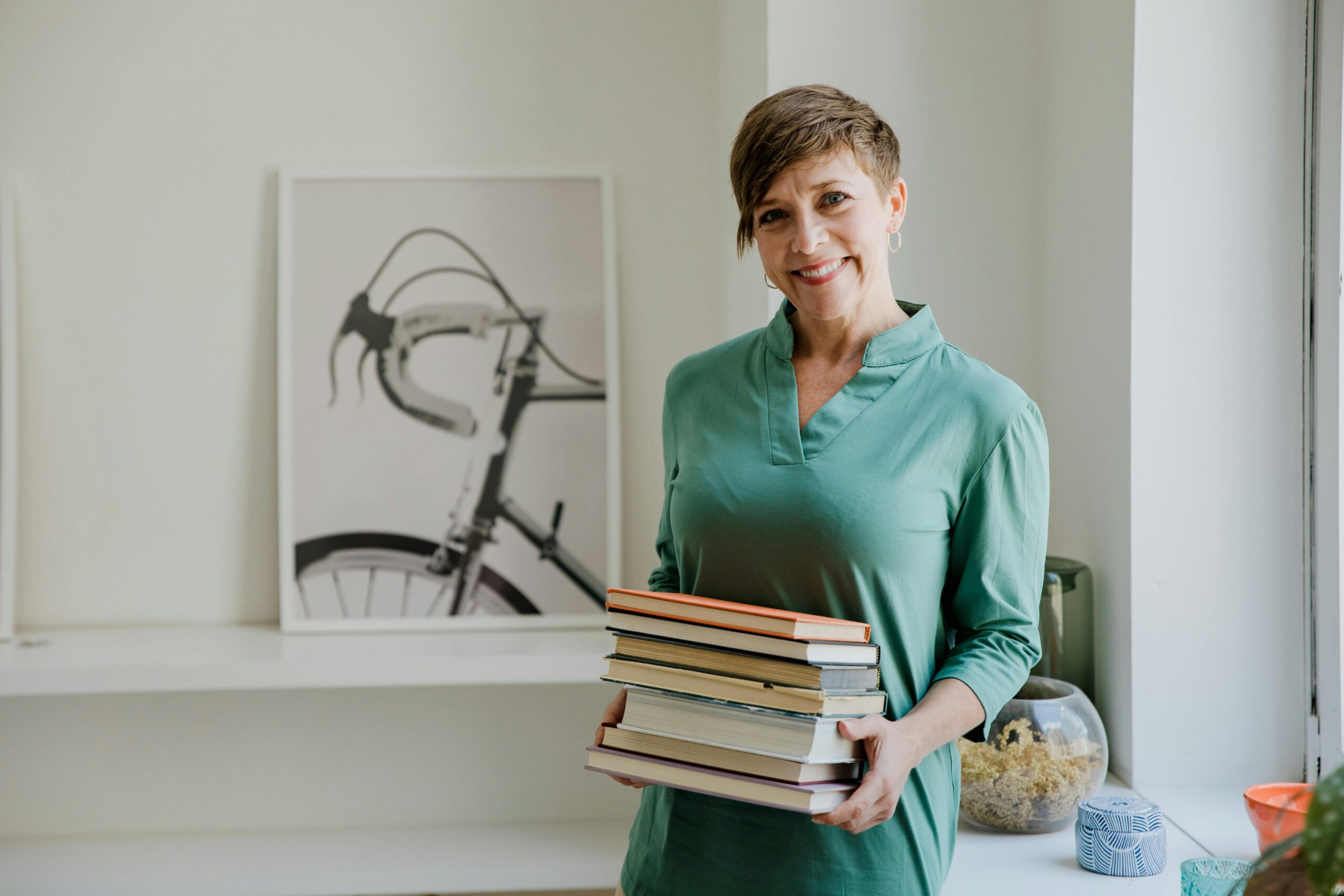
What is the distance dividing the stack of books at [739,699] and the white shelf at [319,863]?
1055mm

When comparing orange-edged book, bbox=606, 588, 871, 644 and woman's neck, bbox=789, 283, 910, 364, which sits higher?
woman's neck, bbox=789, 283, 910, 364

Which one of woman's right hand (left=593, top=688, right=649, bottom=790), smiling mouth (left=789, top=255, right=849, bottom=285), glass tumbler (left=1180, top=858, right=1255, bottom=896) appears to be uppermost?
smiling mouth (left=789, top=255, right=849, bottom=285)

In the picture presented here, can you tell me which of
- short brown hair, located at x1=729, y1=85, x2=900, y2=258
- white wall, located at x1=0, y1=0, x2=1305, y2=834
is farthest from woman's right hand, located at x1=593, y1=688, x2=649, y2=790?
white wall, located at x1=0, y1=0, x2=1305, y2=834

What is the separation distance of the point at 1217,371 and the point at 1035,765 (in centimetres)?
64

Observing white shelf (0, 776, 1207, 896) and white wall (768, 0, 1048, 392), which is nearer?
white wall (768, 0, 1048, 392)

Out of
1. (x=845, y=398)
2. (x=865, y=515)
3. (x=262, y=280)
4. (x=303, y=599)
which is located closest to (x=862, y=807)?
(x=865, y=515)

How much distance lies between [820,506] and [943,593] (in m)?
0.18

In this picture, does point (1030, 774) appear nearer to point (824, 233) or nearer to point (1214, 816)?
point (1214, 816)

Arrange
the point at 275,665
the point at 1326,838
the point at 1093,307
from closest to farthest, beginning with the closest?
the point at 1326,838, the point at 1093,307, the point at 275,665

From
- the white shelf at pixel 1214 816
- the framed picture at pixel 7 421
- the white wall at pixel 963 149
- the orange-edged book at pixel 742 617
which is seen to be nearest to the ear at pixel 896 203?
the orange-edged book at pixel 742 617

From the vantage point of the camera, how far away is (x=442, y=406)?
2.10m

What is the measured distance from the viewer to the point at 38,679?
1.79 m

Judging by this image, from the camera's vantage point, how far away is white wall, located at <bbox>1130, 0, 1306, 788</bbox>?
1562 mm

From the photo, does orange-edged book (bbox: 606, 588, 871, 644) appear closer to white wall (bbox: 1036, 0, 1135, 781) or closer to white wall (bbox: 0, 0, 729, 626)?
white wall (bbox: 1036, 0, 1135, 781)
